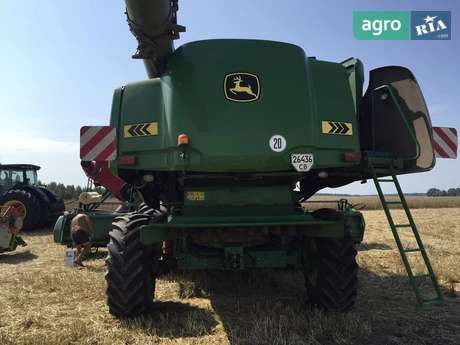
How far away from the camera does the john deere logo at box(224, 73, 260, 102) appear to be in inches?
148

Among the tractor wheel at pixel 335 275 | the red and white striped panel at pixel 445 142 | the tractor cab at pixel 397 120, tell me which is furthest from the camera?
the red and white striped panel at pixel 445 142

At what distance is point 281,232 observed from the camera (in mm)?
3795

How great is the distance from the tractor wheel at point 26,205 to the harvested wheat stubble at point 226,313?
6.59m

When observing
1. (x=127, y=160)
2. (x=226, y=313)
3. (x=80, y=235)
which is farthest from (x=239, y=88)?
(x=80, y=235)

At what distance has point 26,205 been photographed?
12.6 m

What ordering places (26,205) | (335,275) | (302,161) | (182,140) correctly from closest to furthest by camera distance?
(182,140) < (302,161) < (335,275) < (26,205)

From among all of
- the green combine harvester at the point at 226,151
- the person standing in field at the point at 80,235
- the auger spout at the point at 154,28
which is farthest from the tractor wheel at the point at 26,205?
the auger spout at the point at 154,28

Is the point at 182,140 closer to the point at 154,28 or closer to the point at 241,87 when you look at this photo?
the point at 241,87

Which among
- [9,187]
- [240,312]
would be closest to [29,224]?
[9,187]

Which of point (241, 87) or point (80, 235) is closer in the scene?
point (241, 87)

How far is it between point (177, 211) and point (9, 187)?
40.4 feet

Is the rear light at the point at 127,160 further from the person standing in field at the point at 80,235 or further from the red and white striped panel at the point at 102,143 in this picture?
the person standing in field at the point at 80,235

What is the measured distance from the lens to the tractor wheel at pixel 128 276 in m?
3.79

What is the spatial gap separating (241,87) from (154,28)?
999 millimetres
